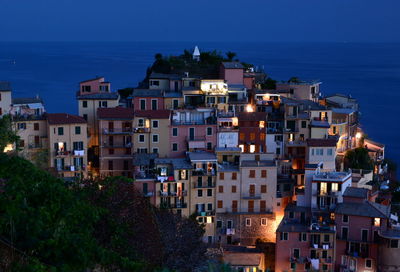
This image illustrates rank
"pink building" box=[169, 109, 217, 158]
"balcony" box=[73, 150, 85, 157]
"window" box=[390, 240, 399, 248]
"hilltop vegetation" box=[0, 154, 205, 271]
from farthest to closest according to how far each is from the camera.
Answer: "pink building" box=[169, 109, 217, 158], "balcony" box=[73, 150, 85, 157], "window" box=[390, 240, 399, 248], "hilltop vegetation" box=[0, 154, 205, 271]

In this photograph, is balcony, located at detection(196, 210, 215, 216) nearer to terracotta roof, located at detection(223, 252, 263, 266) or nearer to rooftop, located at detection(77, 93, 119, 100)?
terracotta roof, located at detection(223, 252, 263, 266)

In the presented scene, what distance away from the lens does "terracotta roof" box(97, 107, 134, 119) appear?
29031 mm

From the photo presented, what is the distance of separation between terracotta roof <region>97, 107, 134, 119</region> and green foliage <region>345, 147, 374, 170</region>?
11.2m

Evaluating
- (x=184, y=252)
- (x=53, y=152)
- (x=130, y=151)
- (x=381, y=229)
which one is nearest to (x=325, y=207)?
(x=381, y=229)

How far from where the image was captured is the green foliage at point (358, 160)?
31.0m

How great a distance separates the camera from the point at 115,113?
29.2m

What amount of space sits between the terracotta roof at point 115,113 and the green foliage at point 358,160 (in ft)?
36.9

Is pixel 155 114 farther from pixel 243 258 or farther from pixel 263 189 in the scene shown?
pixel 243 258

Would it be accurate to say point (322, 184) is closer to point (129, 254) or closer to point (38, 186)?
point (129, 254)

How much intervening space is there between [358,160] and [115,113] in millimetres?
12471

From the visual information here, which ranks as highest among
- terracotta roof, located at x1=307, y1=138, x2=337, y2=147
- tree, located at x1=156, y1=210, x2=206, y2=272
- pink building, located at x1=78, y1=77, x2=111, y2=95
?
pink building, located at x1=78, y1=77, x2=111, y2=95

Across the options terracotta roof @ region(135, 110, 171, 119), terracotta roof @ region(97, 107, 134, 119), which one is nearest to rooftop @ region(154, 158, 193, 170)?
terracotta roof @ region(135, 110, 171, 119)

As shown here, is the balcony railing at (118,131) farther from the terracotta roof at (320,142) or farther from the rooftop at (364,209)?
the rooftop at (364,209)

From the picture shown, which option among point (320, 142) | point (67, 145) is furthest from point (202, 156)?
point (67, 145)
